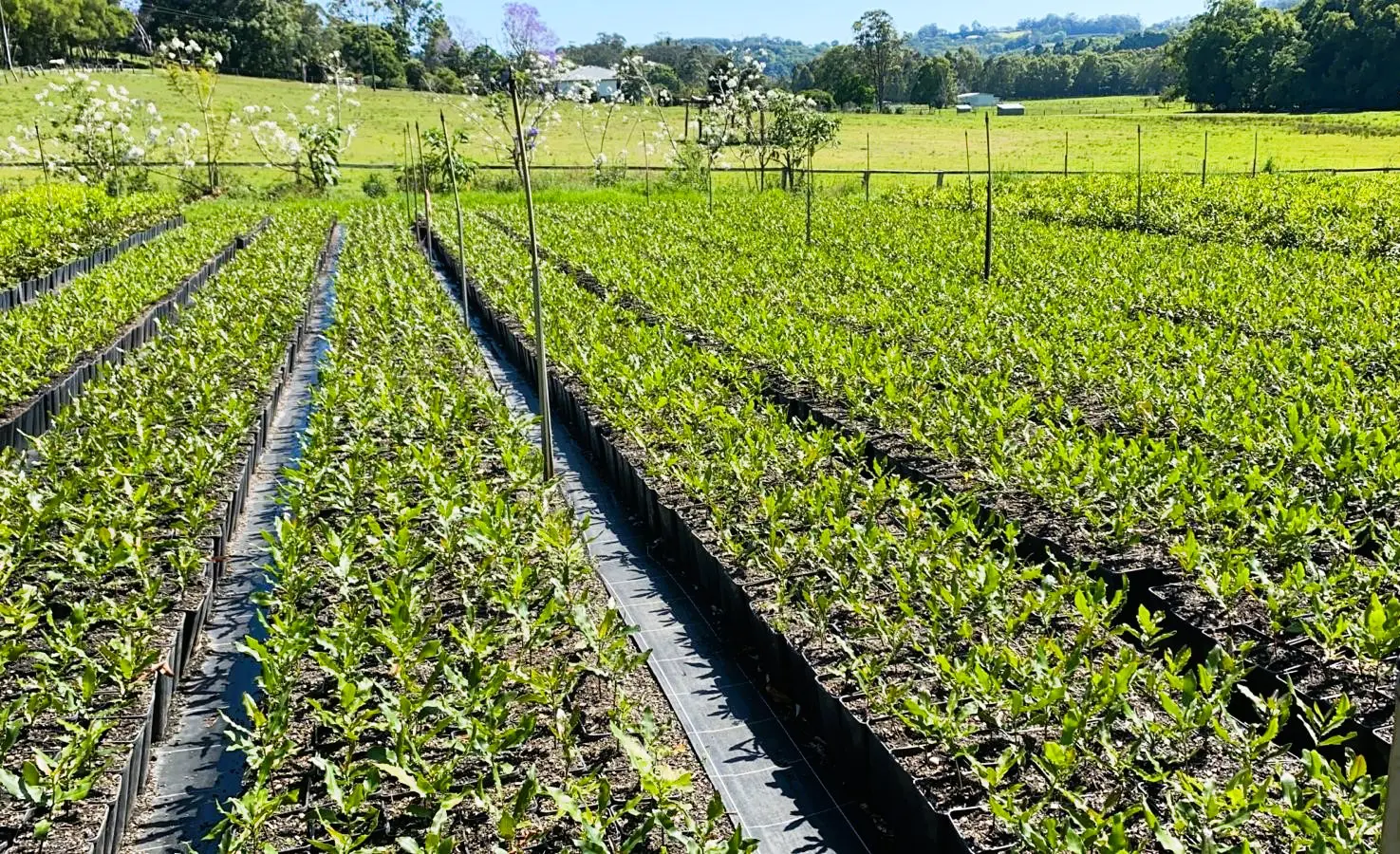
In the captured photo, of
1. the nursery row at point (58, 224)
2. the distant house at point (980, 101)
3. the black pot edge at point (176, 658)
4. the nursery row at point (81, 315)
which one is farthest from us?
the nursery row at point (58, 224)

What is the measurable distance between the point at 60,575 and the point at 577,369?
4.75 meters

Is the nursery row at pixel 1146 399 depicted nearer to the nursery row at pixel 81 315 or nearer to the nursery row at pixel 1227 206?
the nursery row at pixel 1227 206

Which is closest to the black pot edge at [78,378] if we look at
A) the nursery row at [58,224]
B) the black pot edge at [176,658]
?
the black pot edge at [176,658]

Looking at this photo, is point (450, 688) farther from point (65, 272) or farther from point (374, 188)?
point (374, 188)

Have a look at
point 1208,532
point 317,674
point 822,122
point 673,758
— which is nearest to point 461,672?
point 317,674

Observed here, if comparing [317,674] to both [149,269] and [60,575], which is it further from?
[149,269]

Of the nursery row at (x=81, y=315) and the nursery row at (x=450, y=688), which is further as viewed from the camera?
the nursery row at (x=81, y=315)

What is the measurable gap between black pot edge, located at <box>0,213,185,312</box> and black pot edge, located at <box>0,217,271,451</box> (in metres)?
1.38

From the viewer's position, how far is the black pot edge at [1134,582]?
379cm

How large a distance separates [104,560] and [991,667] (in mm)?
3865

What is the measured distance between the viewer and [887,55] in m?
82.8

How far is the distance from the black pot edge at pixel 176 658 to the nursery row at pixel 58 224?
34.5ft

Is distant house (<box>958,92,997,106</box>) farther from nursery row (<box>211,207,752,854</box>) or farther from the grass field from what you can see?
the grass field

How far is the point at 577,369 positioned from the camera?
29.3 ft
